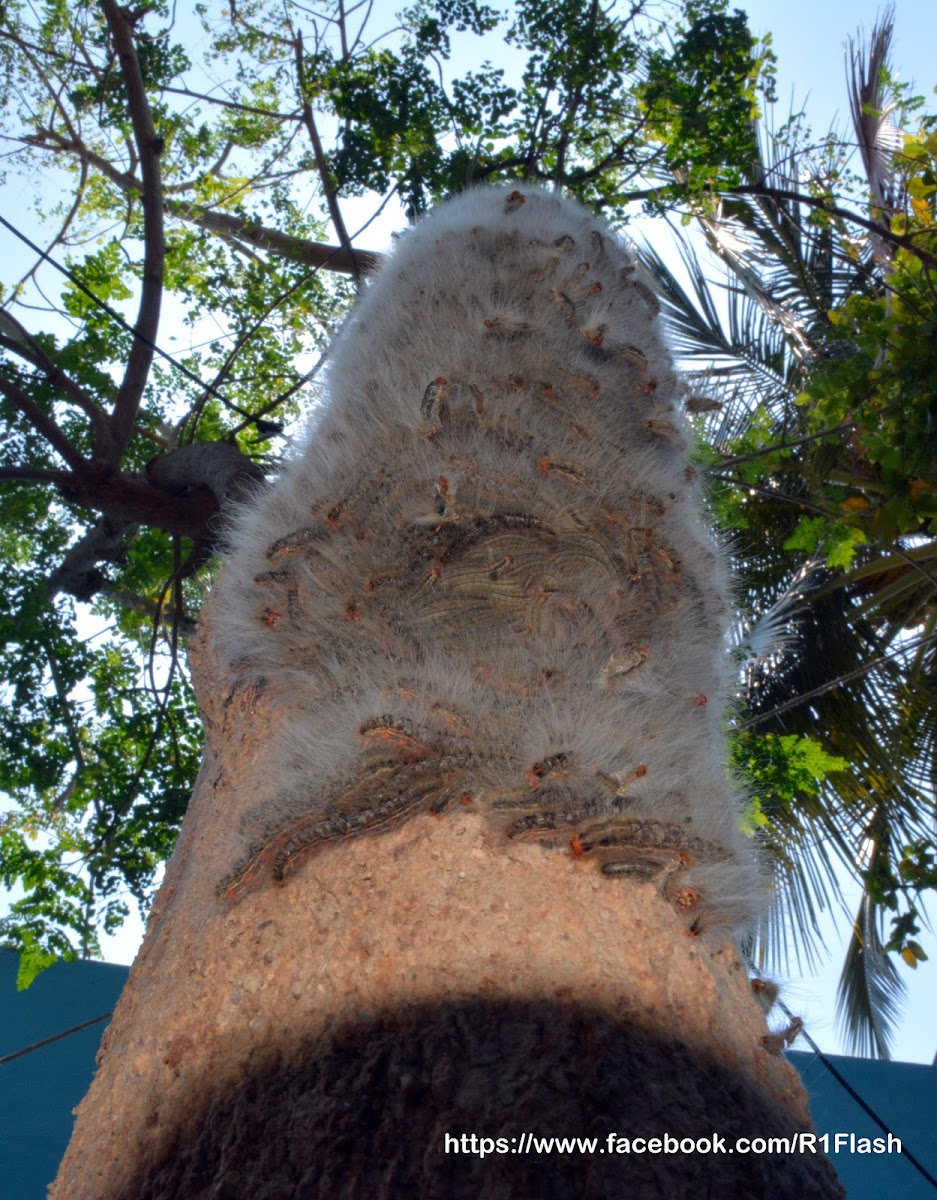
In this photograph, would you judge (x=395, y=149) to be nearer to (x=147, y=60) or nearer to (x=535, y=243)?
(x=147, y=60)

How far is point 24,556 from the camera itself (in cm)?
507

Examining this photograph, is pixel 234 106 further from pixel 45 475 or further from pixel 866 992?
pixel 866 992

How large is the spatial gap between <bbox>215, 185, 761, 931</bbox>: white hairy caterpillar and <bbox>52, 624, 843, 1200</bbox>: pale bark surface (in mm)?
70

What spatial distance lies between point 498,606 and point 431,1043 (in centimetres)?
69

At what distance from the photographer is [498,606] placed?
151cm

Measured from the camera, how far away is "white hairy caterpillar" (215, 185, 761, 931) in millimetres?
1271

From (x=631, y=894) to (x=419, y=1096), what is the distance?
1.25ft

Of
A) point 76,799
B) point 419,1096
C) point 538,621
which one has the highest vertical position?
point 76,799

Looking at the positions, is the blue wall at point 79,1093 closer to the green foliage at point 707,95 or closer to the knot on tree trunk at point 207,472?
A: the knot on tree trunk at point 207,472

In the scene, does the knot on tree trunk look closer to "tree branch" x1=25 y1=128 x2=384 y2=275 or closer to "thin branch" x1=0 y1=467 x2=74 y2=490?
"thin branch" x1=0 y1=467 x2=74 y2=490

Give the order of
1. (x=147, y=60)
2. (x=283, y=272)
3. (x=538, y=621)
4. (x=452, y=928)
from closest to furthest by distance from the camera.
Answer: (x=452, y=928) → (x=538, y=621) → (x=147, y=60) → (x=283, y=272)

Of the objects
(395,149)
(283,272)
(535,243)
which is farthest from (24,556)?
(535,243)

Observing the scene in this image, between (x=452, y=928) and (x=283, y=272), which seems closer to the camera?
(x=452, y=928)

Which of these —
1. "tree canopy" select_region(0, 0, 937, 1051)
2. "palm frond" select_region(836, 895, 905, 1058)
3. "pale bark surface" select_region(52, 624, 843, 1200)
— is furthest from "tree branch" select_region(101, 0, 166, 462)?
"palm frond" select_region(836, 895, 905, 1058)
